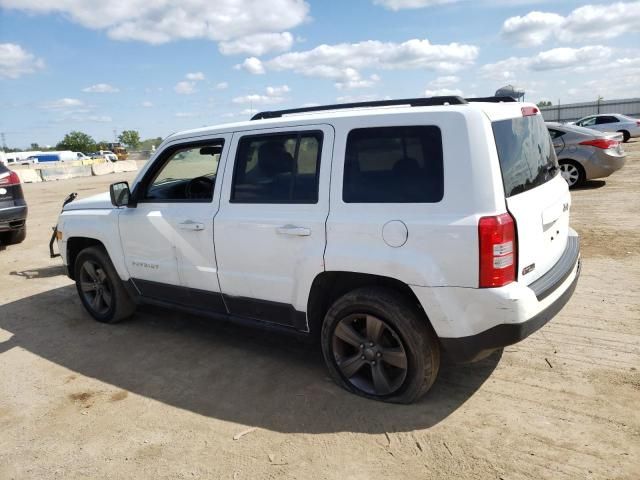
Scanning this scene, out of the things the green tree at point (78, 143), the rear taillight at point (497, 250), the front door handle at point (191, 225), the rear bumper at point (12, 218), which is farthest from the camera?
the green tree at point (78, 143)

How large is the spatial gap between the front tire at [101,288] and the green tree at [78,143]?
117643mm

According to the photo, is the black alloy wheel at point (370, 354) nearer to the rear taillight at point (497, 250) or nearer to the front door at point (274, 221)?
the front door at point (274, 221)

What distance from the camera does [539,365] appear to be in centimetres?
370

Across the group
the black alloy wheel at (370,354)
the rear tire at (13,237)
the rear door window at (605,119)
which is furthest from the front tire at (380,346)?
the rear door window at (605,119)

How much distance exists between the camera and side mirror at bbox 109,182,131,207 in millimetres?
4512

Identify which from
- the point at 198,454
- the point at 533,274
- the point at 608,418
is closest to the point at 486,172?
the point at 533,274

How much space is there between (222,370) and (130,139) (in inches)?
5200

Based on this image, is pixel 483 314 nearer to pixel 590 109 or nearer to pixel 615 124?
pixel 615 124

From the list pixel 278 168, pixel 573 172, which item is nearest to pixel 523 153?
pixel 278 168

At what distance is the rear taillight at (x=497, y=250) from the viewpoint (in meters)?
2.73

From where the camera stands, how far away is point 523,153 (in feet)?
10.5

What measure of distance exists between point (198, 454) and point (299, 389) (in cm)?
88

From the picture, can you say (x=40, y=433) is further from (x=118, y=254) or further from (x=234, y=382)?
(x=118, y=254)

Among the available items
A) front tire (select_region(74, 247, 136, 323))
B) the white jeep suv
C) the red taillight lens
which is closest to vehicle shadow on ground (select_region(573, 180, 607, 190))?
the red taillight lens
